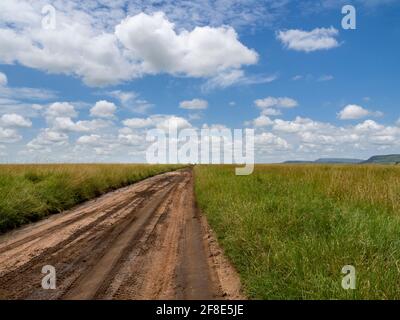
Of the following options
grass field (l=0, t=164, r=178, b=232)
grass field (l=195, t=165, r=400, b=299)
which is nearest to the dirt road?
grass field (l=195, t=165, r=400, b=299)

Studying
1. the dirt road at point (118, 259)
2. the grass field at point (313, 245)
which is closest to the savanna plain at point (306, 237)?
the grass field at point (313, 245)

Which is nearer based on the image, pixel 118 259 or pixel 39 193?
pixel 118 259

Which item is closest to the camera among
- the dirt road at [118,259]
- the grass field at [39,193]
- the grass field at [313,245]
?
the grass field at [313,245]

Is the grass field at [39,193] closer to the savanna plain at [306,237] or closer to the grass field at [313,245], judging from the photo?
the savanna plain at [306,237]

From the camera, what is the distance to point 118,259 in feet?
20.4

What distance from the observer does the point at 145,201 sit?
14219 mm

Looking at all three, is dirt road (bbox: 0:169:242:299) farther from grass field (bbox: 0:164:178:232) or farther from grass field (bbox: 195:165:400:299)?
grass field (bbox: 0:164:178:232)

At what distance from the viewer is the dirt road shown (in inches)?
188

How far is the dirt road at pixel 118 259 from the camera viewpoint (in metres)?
4.77

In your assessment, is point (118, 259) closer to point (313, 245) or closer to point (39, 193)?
point (313, 245)

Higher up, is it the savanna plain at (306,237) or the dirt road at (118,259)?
the savanna plain at (306,237)

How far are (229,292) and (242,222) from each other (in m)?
2.34

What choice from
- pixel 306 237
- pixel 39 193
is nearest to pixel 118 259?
pixel 306 237
